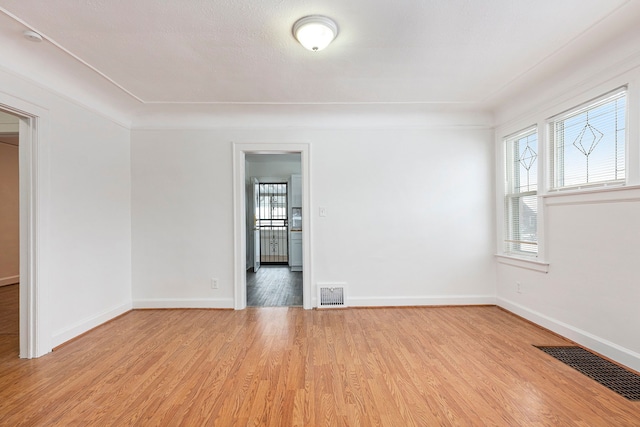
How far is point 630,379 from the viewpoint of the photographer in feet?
7.06

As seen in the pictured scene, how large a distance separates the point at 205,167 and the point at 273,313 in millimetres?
1992

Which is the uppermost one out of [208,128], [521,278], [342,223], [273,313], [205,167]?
[208,128]

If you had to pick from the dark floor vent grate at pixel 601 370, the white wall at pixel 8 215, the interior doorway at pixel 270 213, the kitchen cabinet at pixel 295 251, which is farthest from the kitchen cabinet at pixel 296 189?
the dark floor vent grate at pixel 601 370

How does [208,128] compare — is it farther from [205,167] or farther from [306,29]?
[306,29]

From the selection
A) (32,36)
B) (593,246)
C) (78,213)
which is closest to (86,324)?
(78,213)

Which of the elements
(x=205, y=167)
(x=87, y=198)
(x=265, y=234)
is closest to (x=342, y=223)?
(x=205, y=167)

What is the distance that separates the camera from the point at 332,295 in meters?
3.95

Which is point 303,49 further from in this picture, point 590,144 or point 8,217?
point 8,217

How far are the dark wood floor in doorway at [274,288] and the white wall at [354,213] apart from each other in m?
0.58

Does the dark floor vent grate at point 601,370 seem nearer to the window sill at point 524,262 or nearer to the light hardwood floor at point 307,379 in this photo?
the light hardwood floor at point 307,379

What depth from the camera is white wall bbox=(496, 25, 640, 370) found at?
231 centimetres

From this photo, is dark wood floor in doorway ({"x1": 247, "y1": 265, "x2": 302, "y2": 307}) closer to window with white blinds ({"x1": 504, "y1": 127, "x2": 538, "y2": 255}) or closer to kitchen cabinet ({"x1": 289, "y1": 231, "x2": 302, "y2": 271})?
kitchen cabinet ({"x1": 289, "y1": 231, "x2": 302, "y2": 271})

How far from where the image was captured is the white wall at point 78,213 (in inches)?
105

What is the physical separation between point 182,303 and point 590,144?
4582 mm
